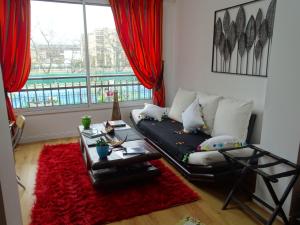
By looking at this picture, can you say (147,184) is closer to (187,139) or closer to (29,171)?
(187,139)

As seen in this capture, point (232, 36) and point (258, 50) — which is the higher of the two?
point (232, 36)

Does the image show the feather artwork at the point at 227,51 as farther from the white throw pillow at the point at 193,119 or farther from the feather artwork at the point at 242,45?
the white throw pillow at the point at 193,119

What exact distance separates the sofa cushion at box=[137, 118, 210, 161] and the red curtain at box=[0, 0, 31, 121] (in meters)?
1.99

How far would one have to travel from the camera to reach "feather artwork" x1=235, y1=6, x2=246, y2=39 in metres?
2.83

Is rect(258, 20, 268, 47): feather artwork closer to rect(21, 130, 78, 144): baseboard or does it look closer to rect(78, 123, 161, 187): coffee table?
rect(78, 123, 161, 187): coffee table

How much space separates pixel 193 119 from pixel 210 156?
88 centimetres

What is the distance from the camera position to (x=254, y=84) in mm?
2783

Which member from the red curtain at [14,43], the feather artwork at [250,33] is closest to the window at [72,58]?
the red curtain at [14,43]

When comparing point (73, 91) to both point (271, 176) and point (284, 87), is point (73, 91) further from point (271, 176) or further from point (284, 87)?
point (271, 176)

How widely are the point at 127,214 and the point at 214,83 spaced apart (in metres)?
2.27

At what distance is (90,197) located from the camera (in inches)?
91.0

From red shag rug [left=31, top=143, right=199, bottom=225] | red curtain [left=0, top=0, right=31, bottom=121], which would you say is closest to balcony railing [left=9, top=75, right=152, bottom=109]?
red curtain [left=0, top=0, right=31, bottom=121]

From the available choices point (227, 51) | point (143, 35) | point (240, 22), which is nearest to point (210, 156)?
point (227, 51)

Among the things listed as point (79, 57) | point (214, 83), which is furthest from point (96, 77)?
point (214, 83)
